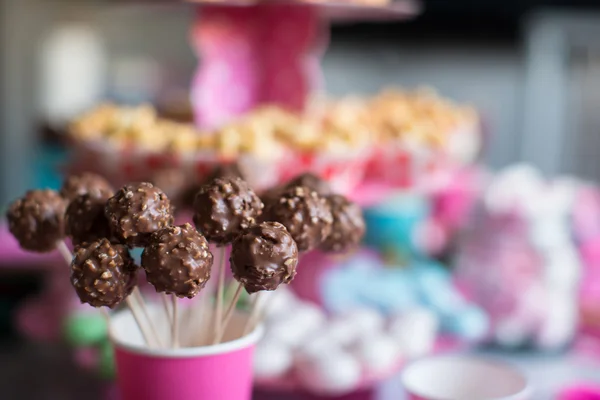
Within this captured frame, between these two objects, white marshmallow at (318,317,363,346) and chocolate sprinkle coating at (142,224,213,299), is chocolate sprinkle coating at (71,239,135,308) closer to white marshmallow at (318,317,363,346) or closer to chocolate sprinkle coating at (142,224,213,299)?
chocolate sprinkle coating at (142,224,213,299)

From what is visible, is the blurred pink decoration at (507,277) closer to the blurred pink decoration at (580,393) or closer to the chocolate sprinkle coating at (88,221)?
the blurred pink decoration at (580,393)

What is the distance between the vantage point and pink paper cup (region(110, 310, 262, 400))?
0.67 metres

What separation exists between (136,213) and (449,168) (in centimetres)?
97

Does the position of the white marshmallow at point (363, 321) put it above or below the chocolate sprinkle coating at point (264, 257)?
below

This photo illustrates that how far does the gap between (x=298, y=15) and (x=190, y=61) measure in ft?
12.0

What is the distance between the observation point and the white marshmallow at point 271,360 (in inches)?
37.8

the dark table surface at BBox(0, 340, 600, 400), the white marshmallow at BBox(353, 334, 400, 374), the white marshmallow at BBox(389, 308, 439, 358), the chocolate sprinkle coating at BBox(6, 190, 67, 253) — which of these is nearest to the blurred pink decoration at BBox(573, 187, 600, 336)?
the dark table surface at BBox(0, 340, 600, 400)

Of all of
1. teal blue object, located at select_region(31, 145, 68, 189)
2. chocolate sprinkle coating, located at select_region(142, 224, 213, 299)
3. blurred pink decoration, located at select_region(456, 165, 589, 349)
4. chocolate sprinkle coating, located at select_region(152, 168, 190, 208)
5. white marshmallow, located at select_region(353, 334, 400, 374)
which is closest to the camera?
chocolate sprinkle coating, located at select_region(142, 224, 213, 299)

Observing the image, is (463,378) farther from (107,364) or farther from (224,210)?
(107,364)

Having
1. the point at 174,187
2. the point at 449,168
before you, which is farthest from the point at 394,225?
the point at 174,187

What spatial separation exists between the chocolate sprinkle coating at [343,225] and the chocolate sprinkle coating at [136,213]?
17 centimetres

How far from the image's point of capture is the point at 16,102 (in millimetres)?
4211

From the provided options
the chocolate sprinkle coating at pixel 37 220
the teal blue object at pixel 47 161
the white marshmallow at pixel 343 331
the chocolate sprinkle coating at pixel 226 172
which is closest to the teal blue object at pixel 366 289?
the white marshmallow at pixel 343 331

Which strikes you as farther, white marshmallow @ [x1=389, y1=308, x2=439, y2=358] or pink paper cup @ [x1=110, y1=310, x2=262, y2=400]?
white marshmallow @ [x1=389, y1=308, x2=439, y2=358]
